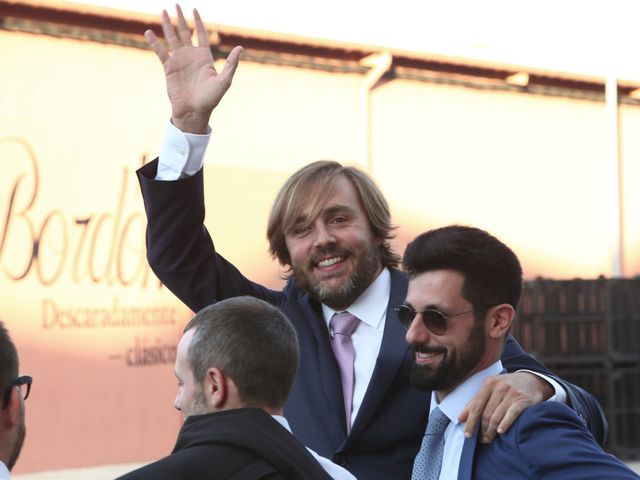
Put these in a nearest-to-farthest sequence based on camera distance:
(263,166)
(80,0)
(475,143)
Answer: (80,0) → (263,166) → (475,143)

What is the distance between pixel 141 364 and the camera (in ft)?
28.7

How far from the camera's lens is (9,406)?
1.91m

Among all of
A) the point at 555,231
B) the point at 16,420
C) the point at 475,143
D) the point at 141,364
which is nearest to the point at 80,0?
the point at 141,364

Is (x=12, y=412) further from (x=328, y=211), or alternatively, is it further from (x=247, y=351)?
(x=328, y=211)

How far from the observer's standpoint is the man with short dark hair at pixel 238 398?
1723 millimetres

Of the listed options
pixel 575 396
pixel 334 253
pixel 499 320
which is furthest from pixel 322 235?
pixel 575 396

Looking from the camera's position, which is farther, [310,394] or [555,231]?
[555,231]

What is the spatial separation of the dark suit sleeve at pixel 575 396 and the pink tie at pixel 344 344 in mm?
398

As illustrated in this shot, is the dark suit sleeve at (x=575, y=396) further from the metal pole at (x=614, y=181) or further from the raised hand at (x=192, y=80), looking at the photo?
the metal pole at (x=614, y=181)

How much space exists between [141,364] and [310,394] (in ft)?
20.5

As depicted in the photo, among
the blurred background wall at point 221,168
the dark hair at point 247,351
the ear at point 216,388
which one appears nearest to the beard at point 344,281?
the dark hair at point 247,351

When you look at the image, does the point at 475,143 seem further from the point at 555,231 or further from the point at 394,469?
the point at 394,469

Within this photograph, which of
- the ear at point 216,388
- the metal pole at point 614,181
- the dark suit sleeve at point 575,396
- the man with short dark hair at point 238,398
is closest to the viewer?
the man with short dark hair at point 238,398

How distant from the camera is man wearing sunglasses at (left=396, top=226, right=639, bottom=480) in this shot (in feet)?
7.25
